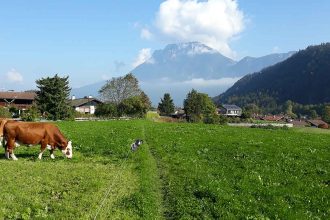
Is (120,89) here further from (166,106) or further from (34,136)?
(34,136)

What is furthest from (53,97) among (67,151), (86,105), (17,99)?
(67,151)

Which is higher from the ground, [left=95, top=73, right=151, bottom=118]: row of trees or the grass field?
[left=95, top=73, right=151, bottom=118]: row of trees

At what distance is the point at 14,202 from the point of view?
14.1m

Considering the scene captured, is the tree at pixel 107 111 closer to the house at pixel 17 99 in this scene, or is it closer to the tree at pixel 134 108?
the tree at pixel 134 108

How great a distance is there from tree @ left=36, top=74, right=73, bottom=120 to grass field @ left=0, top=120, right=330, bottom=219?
77.4m

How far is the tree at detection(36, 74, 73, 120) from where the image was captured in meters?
101

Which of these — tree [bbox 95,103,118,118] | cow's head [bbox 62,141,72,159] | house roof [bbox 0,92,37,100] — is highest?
house roof [bbox 0,92,37,100]

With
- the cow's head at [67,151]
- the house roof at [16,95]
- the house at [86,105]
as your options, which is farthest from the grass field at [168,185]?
the house at [86,105]

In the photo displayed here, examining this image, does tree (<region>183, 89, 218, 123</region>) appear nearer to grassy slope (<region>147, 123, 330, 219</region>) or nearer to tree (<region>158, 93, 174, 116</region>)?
tree (<region>158, 93, 174, 116</region>)

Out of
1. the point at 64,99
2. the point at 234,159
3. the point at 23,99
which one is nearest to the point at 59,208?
the point at 234,159

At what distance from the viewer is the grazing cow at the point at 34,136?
22.6 m

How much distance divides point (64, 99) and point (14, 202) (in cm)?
9143

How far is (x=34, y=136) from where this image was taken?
23141 millimetres

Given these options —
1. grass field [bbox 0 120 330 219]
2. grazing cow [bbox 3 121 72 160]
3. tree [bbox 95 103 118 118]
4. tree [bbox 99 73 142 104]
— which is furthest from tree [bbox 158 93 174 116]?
grazing cow [bbox 3 121 72 160]
